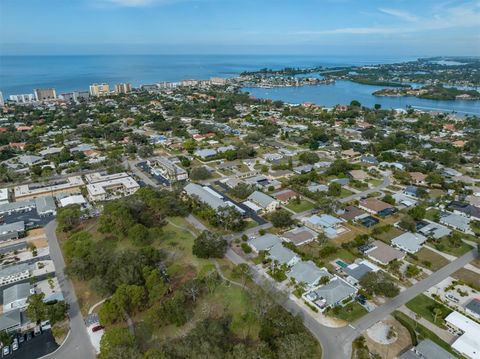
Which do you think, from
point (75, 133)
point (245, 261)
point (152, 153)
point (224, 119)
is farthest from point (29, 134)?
point (245, 261)

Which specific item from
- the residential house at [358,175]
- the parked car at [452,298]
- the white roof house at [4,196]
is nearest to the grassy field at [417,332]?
the parked car at [452,298]

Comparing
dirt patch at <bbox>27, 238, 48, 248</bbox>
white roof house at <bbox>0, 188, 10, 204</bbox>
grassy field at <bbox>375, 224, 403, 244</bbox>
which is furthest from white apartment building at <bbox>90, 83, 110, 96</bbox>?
grassy field at <bbox>375, 224, 403, 244</bbox>

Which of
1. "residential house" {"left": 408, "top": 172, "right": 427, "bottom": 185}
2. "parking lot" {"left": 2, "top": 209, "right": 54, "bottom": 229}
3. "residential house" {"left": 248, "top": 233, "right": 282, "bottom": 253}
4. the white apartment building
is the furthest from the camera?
the white apartment building

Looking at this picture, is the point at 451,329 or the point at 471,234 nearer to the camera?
the point at 451,329

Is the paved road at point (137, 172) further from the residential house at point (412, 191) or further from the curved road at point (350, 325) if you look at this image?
the residential house at point (412, 191)

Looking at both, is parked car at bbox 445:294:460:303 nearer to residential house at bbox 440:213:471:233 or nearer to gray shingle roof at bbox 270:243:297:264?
gray shingle roof at bbox 270:243:297:264

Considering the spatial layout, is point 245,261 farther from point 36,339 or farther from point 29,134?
point 29,134

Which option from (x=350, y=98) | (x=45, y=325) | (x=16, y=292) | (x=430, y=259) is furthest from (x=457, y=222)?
(x=350, y=98)
